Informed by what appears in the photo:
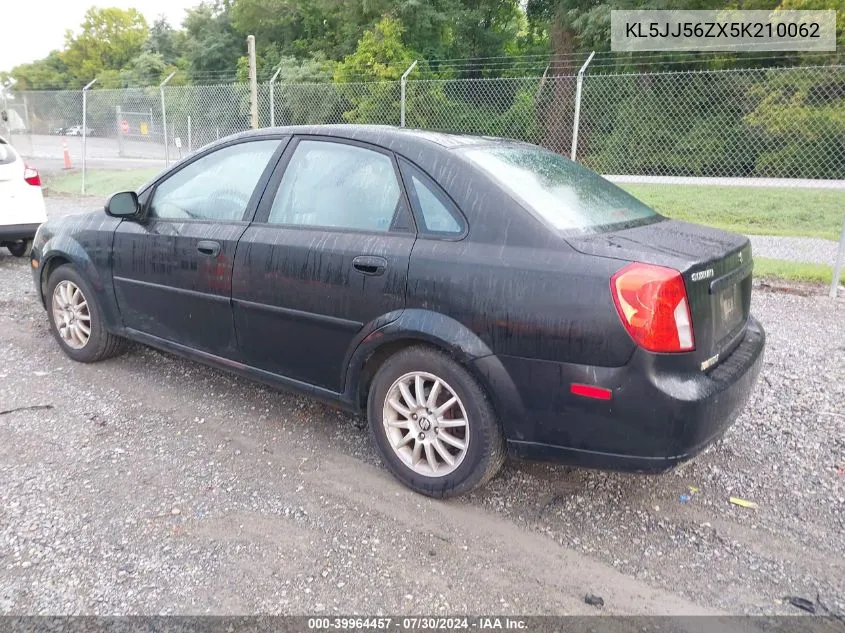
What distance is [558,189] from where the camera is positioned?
3.14 m

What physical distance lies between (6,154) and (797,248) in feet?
32.8

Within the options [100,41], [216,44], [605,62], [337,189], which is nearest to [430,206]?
[337,189]

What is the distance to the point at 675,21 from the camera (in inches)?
687

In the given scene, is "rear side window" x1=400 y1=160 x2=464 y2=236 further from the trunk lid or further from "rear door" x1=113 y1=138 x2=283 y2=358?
"rear door" x1=113 y1=138 x2=283 y2=358

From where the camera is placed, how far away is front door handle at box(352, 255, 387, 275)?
300cm

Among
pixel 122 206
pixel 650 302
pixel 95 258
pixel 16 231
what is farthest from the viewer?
pixel 16 231

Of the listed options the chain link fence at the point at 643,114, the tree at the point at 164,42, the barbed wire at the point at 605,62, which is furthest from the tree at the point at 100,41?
the chain link fence at the point at 643,114

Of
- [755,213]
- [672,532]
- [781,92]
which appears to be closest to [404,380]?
[672,532]

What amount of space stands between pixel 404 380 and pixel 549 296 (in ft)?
2.65

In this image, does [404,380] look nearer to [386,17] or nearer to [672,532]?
[672,532]

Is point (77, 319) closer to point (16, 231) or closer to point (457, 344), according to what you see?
point (457, 344)

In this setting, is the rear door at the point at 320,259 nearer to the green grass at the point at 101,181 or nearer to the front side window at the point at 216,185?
the front side window at the point at 216,185

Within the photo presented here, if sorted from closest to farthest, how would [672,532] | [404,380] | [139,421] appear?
[672,532] < [404,380] < [139,421]

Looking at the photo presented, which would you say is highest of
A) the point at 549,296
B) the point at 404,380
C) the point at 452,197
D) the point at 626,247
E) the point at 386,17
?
the point at 386,17
